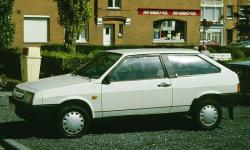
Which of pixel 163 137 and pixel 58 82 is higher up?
pixel 58 82

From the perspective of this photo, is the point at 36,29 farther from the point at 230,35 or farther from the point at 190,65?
the point at 230,35

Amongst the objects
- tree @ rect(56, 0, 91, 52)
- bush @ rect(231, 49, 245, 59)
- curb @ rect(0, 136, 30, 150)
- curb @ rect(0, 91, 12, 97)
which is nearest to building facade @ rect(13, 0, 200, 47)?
bush @ rect(231, 49, 245, 59)

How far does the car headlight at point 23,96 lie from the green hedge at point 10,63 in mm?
11468

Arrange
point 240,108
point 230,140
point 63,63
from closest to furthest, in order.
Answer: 1. point 230,140
2. point 240,108
3. point 63,63

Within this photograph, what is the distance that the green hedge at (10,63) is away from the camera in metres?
21.9

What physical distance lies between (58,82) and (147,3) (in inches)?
1462

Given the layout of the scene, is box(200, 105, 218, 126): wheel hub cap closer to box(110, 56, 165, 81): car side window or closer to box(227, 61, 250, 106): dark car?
box(110, 56, 165, 81): car side window

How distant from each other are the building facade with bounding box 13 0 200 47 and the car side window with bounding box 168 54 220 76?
31.5 m

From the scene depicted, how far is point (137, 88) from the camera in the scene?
10133 millimetres

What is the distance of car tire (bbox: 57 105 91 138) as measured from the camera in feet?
31.8

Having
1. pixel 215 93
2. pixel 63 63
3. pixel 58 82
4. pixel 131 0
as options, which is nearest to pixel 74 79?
pixel 58 82

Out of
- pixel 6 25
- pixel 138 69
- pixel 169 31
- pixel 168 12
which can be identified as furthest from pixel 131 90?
pixel 169 31

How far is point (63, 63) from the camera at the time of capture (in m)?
19.7

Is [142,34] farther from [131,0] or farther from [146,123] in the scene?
[146,123]
